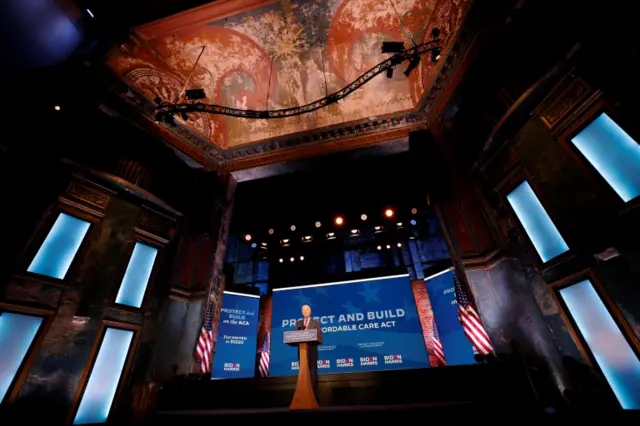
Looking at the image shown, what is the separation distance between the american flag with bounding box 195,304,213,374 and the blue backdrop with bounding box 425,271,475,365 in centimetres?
753

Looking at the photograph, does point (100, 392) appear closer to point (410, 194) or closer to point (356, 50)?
point (410, 194)

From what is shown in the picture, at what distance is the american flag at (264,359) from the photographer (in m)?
10.5

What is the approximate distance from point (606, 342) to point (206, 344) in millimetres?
7780

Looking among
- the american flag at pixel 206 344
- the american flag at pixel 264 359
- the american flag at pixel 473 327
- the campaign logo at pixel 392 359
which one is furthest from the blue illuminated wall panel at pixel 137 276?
the american flag at pixel 473 327

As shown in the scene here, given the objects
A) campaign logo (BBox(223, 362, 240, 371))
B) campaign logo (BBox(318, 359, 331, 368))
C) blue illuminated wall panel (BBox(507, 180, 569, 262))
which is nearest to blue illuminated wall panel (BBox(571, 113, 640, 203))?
blue illuminated wall panel (BBox(507, 180, 569, 262))

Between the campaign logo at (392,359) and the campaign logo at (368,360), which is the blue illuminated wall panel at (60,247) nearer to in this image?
the campaign logo at (368,360)

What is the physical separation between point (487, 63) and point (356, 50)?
3.76 meters

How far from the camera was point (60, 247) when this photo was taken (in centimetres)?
518

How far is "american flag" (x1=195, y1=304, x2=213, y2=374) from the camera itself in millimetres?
6419

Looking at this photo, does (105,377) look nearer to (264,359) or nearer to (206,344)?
(206,344)

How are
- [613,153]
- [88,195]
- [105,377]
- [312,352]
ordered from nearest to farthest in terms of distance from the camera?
[613,153]
[312,352]
[105,377]
[88,195]

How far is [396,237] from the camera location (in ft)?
33.8

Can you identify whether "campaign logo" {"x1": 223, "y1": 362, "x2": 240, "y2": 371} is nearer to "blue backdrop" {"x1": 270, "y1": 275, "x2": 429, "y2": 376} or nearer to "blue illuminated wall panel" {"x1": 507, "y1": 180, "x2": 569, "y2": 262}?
"blue backdrop" {"x1": 270, "y1": 275, "x2": 429, "y2": 376}

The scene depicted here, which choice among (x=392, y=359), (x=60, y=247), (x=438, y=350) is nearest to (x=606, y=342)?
(x=392, y=359)
